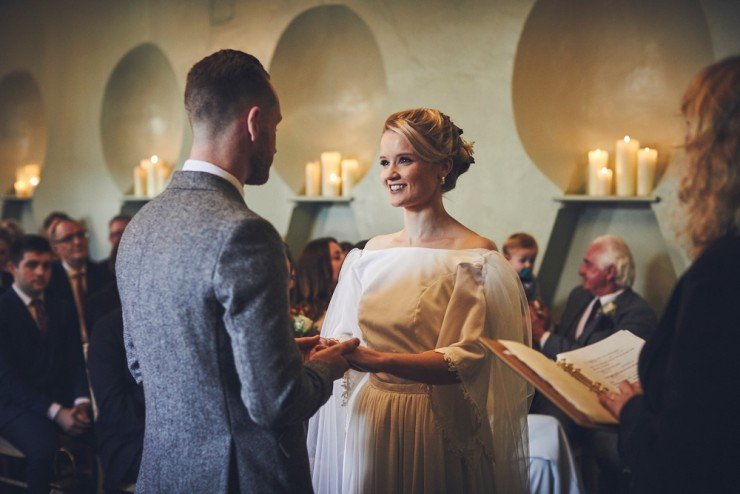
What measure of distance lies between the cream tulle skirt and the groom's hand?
389mm

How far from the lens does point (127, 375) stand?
9.93ft

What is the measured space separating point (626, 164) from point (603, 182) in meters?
0.17

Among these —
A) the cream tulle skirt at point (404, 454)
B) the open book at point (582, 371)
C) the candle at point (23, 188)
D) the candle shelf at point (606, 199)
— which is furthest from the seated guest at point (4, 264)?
the open book at point (582, 371)

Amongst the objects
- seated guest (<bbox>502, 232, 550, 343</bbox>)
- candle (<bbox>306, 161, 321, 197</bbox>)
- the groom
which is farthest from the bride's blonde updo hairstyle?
candle (<bbox>306, 161, 321, 197</bbox>)


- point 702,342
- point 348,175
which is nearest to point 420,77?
point 348,175

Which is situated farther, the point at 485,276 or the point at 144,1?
the point at 144,1

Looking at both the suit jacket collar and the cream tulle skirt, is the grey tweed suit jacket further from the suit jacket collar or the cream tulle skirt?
the cream tulle skirt

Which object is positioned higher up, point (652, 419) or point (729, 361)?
point (729, 361)

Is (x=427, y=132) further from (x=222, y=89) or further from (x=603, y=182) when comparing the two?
(x=603, y=182)

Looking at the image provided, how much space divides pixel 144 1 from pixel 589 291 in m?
4.54

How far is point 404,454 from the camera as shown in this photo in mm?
2023

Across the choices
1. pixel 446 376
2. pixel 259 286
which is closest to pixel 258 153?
pixel 259 286

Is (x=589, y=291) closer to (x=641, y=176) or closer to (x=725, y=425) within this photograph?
(x=641, y=176)
